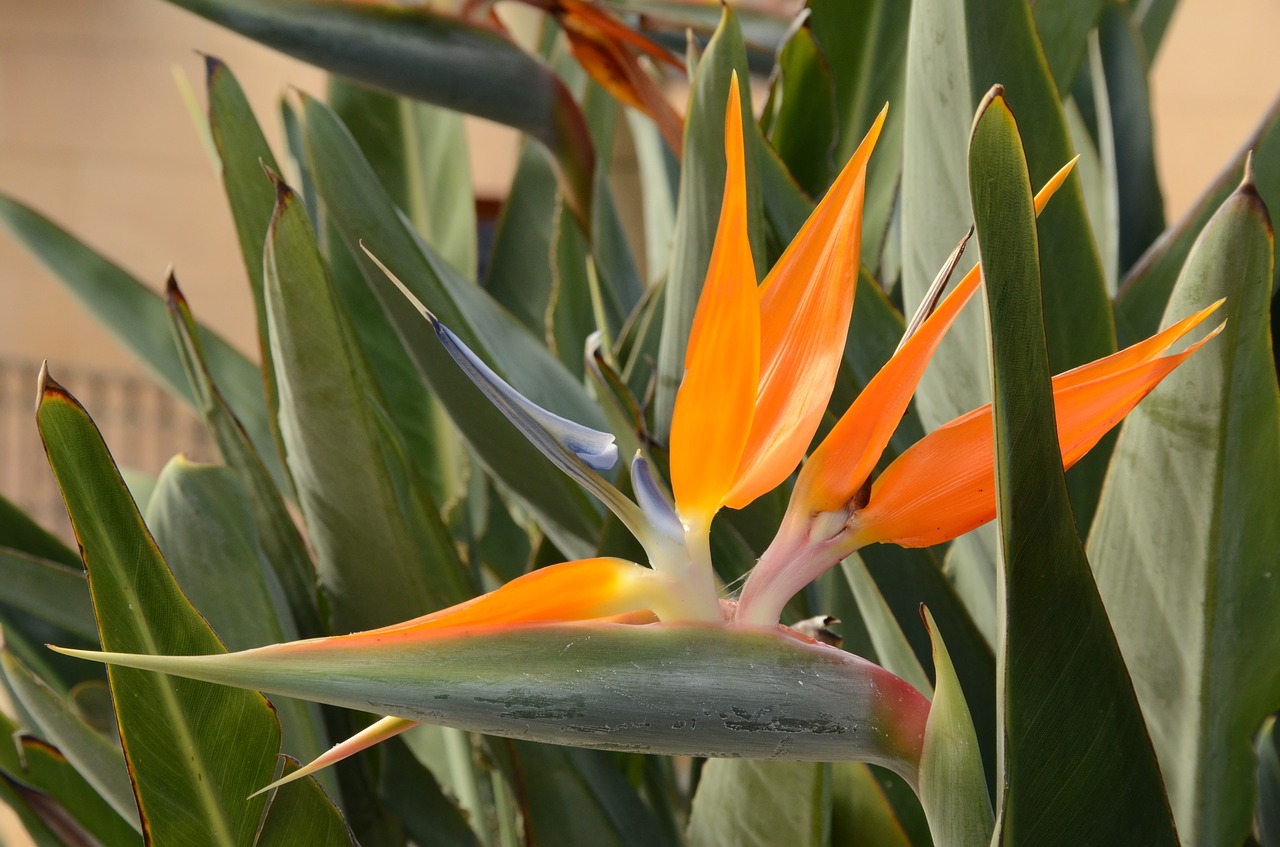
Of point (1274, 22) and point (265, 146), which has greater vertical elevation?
point (1274, 22)

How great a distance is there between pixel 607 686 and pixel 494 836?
1.26ft

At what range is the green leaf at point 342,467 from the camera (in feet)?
1.02

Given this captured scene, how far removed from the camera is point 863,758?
0.58 feet

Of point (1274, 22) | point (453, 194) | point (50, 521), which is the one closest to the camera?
point (453, 194)

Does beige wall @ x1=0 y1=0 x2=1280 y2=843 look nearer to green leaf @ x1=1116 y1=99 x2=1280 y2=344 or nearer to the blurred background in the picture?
the blurred background

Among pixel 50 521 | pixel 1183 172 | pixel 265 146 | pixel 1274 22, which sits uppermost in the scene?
pixel 1274 22

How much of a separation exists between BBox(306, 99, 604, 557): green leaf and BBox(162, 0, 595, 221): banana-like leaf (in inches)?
2.0

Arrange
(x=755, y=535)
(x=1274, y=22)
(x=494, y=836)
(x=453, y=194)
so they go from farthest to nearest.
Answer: (x=1274, y=22) < (x=453, y=194) < (x=494, y=836) < (x=755, y=535)

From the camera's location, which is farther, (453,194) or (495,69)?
(453,194)

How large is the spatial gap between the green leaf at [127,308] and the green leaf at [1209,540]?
0.43 m

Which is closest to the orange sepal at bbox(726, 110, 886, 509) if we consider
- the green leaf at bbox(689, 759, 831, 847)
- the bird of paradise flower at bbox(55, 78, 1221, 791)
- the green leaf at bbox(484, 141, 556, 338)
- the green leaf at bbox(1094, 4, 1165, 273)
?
the bird of paradise flower at bbox(55, 78, 1221, 791)

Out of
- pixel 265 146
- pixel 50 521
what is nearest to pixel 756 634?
pixel 265 146

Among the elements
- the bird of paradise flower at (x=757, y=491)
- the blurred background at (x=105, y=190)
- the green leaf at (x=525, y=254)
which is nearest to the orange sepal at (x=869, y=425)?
the bird of paradise flower at (x=757, y=491)

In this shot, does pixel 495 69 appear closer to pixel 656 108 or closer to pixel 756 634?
pixel 656 108
